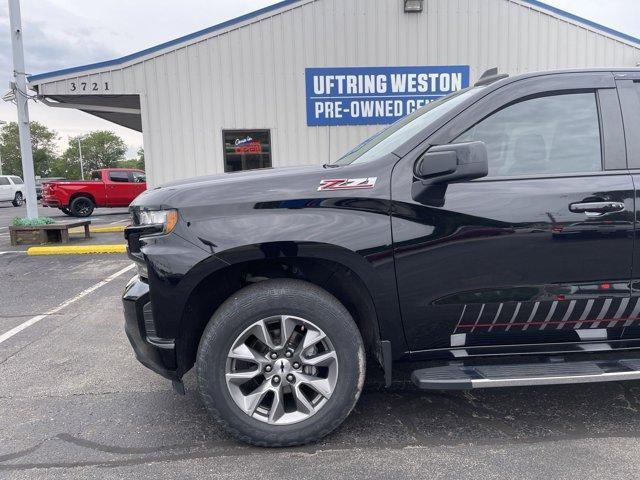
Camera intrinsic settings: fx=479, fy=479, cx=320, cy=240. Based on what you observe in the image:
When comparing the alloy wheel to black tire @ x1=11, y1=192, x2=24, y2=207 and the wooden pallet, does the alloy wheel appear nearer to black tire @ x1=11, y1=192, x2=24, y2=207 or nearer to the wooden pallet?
the wooden pallet

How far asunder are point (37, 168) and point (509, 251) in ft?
281

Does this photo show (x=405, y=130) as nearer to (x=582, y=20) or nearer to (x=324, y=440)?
(x=324, y=440)

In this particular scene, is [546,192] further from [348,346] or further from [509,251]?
[348,346]

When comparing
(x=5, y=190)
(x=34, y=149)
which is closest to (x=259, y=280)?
(x=5, y=190)

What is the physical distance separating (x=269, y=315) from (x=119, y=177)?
57.3ft

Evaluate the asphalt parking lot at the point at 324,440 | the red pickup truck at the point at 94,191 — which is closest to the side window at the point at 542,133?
the asphalt parking lot at the point at 324,440

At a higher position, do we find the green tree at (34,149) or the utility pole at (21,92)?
the green tree at (34,149)

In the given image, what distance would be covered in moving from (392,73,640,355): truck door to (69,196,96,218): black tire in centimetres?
1720

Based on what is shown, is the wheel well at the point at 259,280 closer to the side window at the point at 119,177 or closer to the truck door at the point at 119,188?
the truck door at the point at 119,188

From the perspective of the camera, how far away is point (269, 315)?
2.46 m

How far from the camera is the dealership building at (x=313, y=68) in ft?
32.6

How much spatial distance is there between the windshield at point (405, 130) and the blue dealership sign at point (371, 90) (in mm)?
7408

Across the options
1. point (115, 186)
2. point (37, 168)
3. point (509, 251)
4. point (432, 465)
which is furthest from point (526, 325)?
point (37, 168)

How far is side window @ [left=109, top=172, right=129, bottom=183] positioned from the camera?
58.7 ft
